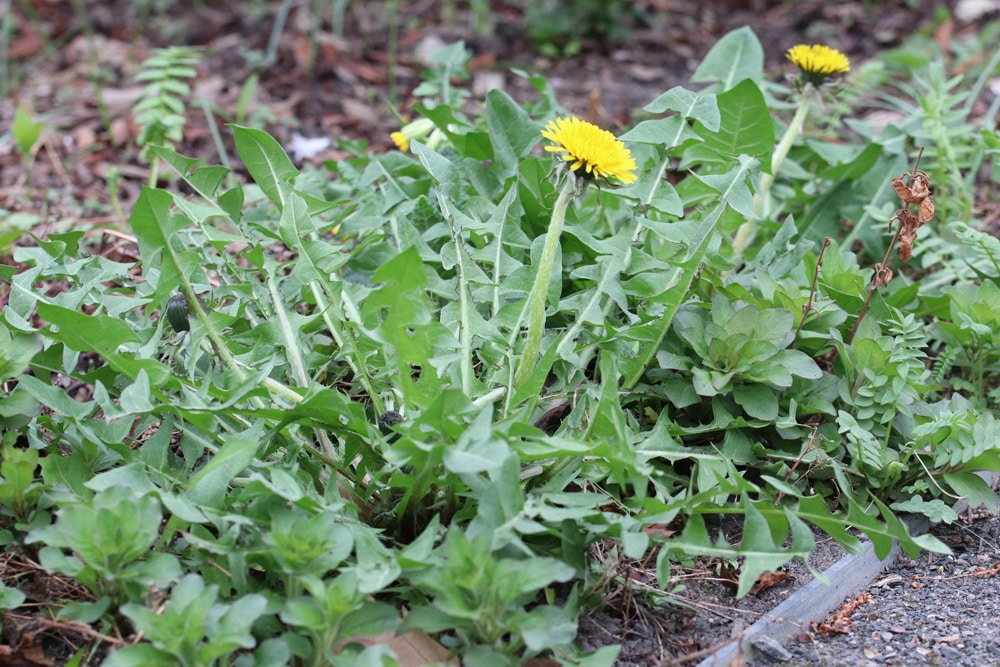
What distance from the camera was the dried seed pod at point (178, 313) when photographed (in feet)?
6.37

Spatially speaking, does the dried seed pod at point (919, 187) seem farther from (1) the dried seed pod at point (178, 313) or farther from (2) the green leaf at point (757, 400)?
(1) the dried seed pod at point (178, 313)

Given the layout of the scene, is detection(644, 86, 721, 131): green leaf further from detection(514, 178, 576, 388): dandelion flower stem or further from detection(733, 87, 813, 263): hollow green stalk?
detection(514, 178, 576, 388): dandelion flower stem

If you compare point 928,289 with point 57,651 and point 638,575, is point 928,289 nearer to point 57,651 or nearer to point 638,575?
point 638,575

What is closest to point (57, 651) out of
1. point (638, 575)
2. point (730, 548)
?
point (638, 575)

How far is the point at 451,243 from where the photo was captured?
2.14m

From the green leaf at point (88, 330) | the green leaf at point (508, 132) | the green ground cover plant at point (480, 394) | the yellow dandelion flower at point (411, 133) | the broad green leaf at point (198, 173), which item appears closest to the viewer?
the green ground cover plant at point (480, 394)

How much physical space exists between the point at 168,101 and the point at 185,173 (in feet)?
3.68

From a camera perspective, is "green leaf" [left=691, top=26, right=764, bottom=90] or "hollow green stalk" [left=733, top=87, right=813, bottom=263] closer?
"hollow green stalk" [left=733, top=87, right=813, bottom=263]

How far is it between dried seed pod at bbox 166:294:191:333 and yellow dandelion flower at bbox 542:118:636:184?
861 millimetres

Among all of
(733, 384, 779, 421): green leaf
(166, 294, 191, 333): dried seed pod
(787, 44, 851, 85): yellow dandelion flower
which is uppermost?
(787, 44, 851, 85): yellow dandelion flower

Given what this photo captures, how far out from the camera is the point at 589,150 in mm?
1800

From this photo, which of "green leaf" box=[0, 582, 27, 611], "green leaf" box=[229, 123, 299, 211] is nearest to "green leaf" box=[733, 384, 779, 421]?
"green leaf" box=[229, 123, 299, 211]

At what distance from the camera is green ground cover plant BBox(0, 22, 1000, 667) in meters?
1.53

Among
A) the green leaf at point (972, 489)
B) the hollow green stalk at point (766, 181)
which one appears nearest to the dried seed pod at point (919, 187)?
the hollow green stalk at point (766, 181)
